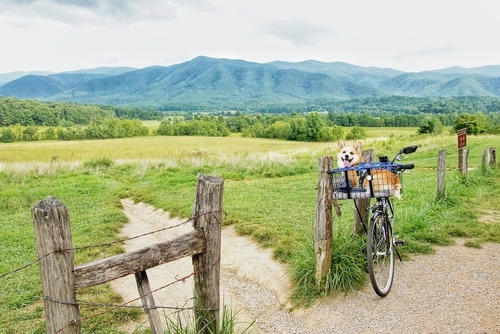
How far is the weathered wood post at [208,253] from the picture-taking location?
383 centimetres

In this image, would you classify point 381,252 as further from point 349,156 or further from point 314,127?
point 314,127

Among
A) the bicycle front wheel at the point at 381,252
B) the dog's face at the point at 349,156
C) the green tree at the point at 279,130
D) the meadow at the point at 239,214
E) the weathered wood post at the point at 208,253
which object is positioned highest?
the dog's face at the point at 349,156

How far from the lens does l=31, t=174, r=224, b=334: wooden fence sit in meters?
2.84

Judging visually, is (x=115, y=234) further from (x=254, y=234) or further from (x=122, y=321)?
(x=122, y=321)

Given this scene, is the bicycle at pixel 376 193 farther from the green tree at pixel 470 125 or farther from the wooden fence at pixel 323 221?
the green tree at pixel 470 125

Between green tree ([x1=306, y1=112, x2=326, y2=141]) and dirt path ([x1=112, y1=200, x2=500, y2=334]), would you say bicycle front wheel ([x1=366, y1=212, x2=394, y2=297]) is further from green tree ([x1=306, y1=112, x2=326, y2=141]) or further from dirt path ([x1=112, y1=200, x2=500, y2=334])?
green tree ([x1=306, y1=112, x2=326, y2=141])

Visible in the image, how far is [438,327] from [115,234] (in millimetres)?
7905

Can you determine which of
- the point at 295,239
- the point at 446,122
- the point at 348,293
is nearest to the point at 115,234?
the point at 295,239

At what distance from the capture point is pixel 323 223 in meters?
5.94

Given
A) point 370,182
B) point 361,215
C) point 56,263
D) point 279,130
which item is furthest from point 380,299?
point 279,130

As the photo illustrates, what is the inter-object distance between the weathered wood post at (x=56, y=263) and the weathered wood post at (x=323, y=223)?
371 cm

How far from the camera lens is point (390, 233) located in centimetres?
628

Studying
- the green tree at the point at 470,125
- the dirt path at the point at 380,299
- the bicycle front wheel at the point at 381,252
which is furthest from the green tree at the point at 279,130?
the bicycle front wheel at the point at 381,252

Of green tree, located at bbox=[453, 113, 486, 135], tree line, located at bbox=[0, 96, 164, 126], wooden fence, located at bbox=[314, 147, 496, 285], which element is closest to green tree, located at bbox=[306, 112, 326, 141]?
green tree, located at bbox=[453, 113, 486, 135]
